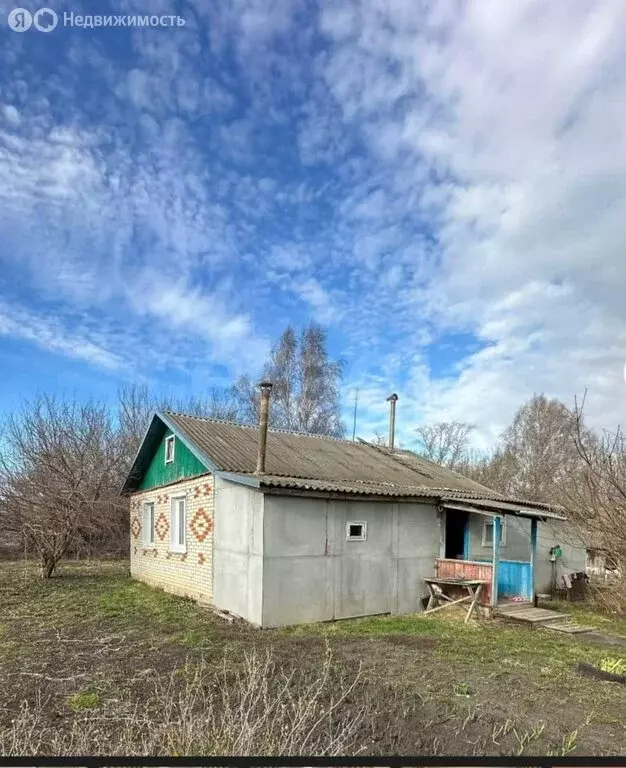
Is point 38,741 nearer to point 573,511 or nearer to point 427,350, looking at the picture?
point 573,511

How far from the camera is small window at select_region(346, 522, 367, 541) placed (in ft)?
37.2

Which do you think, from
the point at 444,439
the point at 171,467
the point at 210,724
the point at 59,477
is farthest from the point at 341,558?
the point at 444,439

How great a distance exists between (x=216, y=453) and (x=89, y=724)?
24.9 feet

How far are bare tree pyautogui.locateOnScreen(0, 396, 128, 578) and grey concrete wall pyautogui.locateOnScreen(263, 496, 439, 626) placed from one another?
28.8 feet

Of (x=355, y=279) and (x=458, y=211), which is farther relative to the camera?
(x=355, y=279)

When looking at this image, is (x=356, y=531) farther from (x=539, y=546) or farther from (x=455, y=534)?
(x=539, y=546)

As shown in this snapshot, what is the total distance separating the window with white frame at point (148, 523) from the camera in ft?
52.5

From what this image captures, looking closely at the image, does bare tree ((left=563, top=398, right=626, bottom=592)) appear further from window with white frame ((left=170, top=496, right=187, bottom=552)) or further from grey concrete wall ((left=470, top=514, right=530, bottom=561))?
window with white frame ((left=170, top=496, right=187, bottom=552))

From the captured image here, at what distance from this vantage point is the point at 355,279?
15.3 metres

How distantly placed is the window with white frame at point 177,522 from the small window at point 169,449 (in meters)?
1.09

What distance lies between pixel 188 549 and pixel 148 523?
3.66 m

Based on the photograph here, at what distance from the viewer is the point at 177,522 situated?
1422 cm

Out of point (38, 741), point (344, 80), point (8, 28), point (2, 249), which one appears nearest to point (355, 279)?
point (344, 80)

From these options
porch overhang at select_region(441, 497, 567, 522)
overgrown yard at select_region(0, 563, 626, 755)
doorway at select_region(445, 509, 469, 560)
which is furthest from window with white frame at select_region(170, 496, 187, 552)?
doorway at select_region(445, 509, 469, 560)
